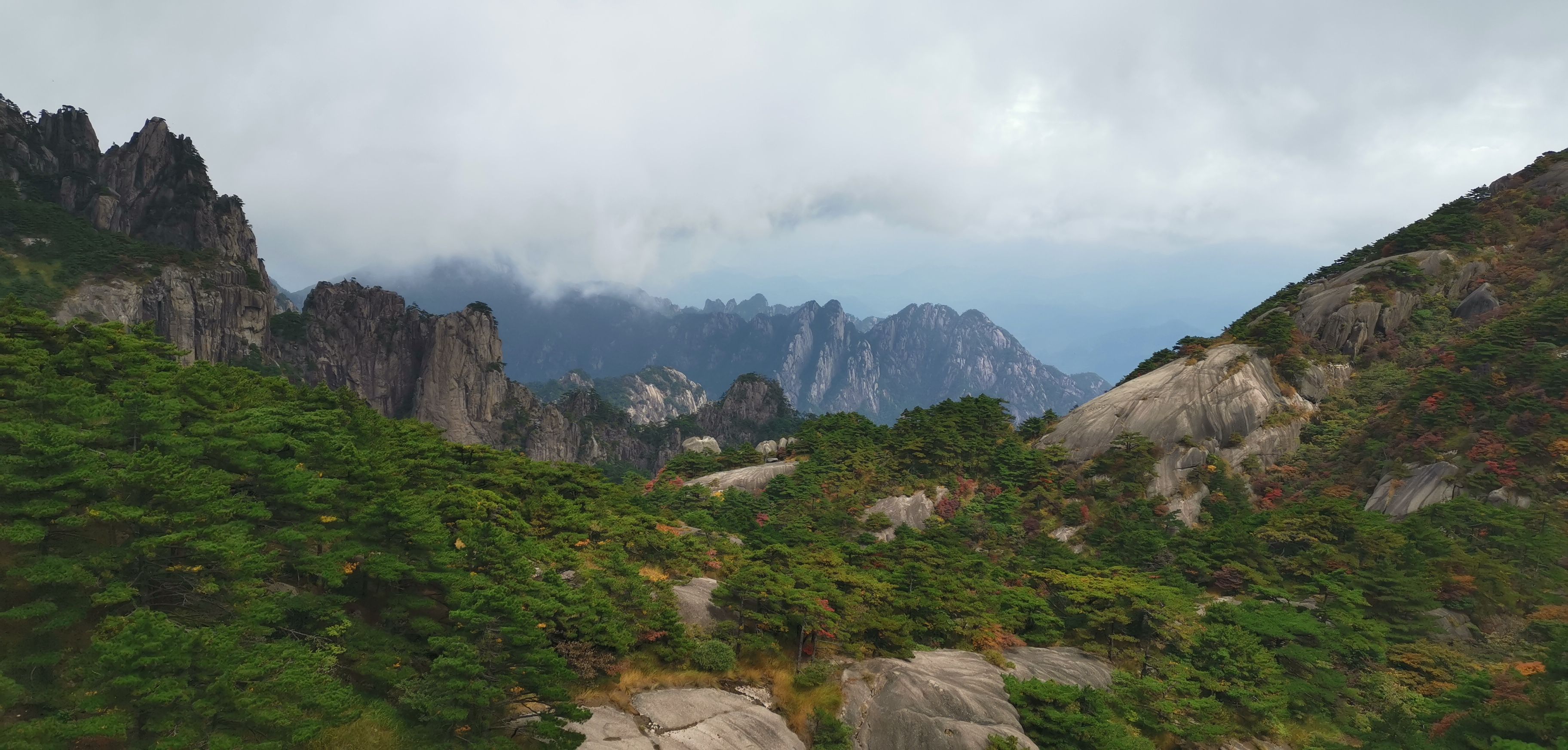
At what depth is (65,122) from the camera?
3546 inches

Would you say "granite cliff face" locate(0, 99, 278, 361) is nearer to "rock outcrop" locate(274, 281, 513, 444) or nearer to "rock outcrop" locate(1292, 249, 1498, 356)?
"rock outcrop" locate(274, 281, 513, 444)

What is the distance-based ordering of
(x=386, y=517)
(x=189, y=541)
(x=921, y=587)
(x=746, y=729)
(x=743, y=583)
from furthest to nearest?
(x=921, y=587), (x=743, y=583), (x=746, y=729), (x=386, y=517), (x=189, y=541)

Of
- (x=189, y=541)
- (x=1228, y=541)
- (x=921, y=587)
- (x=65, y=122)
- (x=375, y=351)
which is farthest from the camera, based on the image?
(x=375, y=351)

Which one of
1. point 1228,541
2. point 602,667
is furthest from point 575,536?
point 1228,541

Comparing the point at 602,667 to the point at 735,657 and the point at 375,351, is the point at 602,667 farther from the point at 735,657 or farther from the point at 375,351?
the point at 375,351

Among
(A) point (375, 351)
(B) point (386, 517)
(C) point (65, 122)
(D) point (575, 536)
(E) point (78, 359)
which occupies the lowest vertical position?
(D) point (575, 536)

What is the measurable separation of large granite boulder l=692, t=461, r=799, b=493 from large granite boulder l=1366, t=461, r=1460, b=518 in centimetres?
3689

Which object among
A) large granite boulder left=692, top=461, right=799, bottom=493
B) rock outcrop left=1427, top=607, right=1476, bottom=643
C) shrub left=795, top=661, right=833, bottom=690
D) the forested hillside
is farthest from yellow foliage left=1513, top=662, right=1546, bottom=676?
large granite boulder left=692, top=461, right=799, bottom=493

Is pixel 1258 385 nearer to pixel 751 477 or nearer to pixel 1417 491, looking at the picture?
pixel 1417 491

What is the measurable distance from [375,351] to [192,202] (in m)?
35.5

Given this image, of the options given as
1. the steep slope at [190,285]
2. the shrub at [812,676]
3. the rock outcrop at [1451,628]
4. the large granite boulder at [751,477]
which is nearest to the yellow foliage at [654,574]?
the shrub at [812,676]

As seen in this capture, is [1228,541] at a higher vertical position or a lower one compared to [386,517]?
lower

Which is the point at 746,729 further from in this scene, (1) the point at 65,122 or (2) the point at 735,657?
(1) the point at 65,122

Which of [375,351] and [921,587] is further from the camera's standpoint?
[375,351]
